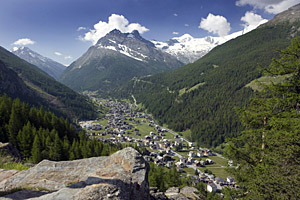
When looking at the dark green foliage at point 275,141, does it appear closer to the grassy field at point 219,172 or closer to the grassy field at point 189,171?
the grassy field at point 189,171

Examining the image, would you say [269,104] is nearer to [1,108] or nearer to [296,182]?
[296,182]

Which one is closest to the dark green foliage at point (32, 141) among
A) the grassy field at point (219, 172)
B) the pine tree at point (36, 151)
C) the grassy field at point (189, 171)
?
the pine tree at point (36, 151)

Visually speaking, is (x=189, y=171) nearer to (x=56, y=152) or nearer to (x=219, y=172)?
(x=219, y=172)

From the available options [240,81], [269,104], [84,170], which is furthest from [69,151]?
[240,81]

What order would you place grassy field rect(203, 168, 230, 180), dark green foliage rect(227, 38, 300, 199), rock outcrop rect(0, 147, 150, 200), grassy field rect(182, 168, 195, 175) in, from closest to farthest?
rock outcrop rect(0, 147, 150, 200)
dark green foliage rect(227, 38, 300, 199)
grassy field rect(203, 168, 230, 180)
grassy field rect(182, 168, 195, 175)

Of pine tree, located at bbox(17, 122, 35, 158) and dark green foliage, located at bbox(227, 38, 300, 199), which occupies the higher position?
dark green foliage, located at bbox(227, 38, 300, 199)

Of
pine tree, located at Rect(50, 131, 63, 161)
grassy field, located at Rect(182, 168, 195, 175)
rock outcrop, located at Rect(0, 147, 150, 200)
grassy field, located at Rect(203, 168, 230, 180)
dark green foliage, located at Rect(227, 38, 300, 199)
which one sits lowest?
grassy field, located at Rect(182, 168, 195, 175)

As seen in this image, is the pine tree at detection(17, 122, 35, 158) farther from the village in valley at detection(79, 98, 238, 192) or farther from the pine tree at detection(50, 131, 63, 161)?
the village in valley at detection(79, 98, 238, 192)

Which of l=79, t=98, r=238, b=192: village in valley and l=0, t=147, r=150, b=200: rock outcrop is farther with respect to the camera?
l=79, t=98, r=238, b=192: village in valley

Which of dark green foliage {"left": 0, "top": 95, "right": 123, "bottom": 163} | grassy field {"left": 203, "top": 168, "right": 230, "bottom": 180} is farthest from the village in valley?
dark green foliage {"left": 0, "top": 95, "right": 123, "bottom": 163}
